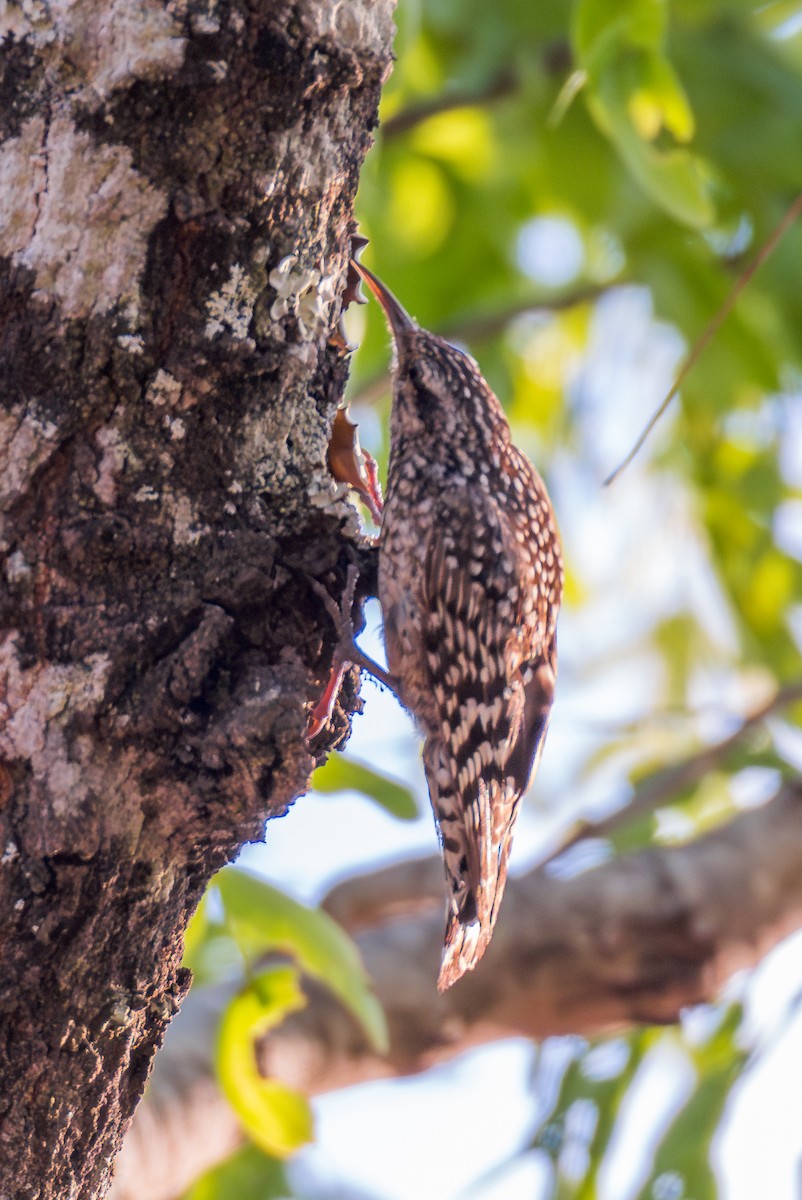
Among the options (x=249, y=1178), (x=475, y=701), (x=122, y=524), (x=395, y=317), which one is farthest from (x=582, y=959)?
(x=122, y=524)

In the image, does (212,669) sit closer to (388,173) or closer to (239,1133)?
(239,1133)

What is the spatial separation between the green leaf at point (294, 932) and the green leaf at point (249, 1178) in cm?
221

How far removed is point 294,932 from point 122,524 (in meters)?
1.36

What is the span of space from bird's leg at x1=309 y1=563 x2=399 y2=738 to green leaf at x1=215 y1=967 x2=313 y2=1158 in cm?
115

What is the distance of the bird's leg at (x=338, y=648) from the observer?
2.01 m

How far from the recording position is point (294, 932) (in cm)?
290

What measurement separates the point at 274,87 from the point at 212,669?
734 millimetres

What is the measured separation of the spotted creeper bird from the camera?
116 inches

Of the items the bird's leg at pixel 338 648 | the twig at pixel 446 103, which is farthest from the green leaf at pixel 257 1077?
the twig at pixel 446 103

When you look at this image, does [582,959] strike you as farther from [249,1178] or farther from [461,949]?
[249,1178]

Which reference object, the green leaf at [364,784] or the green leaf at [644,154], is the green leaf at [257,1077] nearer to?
the green leaf at [364,784]

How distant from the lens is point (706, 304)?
→ 4570mm

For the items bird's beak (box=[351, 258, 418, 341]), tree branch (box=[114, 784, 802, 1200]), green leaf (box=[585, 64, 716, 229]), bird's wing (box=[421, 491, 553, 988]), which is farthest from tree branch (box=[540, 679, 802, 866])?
green leaf (box=[585, 64, 716, 229])

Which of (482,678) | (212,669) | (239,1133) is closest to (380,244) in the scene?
(482,678)
